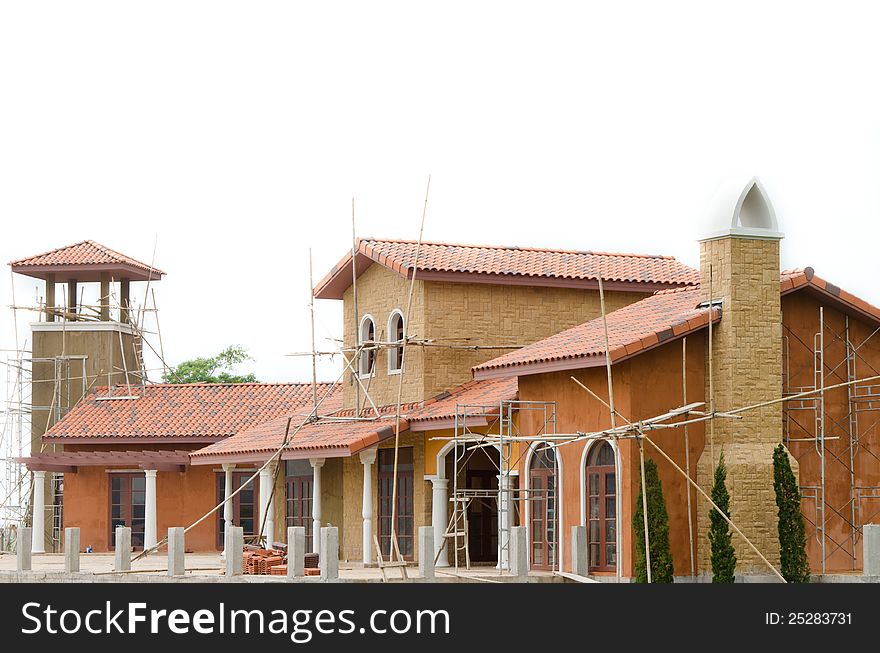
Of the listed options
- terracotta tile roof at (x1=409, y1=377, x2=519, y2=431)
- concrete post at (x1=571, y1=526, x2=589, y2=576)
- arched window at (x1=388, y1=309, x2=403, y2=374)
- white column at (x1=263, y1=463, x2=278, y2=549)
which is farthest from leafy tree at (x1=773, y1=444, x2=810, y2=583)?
white column at (x1=263, y1=463, x2=278, y2=549)

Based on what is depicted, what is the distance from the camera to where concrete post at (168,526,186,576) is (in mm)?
28047

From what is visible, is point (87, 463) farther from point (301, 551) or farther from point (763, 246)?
point (763, 246)

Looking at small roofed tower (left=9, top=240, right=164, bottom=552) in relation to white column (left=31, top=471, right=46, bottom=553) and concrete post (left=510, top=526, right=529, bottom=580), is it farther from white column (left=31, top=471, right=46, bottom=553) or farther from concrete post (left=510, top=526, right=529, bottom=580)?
concrete post (left=510, top=526, right=529, bottom=580)

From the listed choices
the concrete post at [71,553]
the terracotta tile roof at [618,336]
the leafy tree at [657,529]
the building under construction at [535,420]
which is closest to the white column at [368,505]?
the building under construction at [535,420]

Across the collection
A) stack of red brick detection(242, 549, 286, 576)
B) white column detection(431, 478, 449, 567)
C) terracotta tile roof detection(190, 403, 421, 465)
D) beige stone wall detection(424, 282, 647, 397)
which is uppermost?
beige stone wall detection(424, 282, 647, 397)

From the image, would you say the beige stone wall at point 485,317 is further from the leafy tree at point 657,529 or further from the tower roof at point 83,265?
the tower roof at point 83,265

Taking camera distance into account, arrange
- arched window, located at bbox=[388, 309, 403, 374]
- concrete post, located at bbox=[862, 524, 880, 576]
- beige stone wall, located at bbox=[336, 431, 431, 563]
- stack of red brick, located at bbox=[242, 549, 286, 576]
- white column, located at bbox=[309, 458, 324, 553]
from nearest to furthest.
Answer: concrete post, located at bbox=[862, 524, 880, 576] < stack of red brick, located at bbox=[242, 549, 286, 576] < beige stone wall, located at bbox=[336, 431, 431, 563] < white column, located at bbox=[309, 458, 324, 553] < arched window, located at bbox=[388, 309, 403, 374]

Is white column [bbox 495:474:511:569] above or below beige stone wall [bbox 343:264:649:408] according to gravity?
below

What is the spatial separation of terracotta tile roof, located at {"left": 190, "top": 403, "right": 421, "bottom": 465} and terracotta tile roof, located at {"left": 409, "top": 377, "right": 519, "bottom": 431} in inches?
17.0

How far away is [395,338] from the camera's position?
33344 mm

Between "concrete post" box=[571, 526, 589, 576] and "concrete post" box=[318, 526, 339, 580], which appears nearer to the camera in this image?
"concrete post" box=[318, 526, 339, 580]

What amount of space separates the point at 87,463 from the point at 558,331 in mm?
12799

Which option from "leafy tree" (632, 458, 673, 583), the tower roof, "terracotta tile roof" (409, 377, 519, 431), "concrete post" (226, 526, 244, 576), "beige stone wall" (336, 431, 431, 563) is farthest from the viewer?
the tower roof

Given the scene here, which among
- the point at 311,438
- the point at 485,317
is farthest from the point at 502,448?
the point at 311,438
